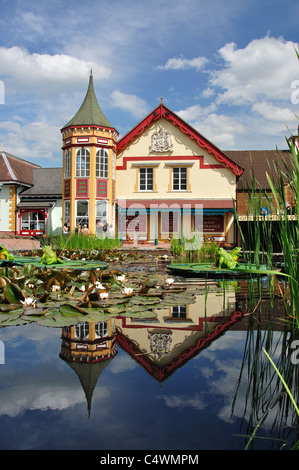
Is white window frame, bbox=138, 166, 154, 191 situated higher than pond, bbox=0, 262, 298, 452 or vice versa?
white window frame, bbox=138, 166, 154, 191

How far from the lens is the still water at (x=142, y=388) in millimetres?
1793

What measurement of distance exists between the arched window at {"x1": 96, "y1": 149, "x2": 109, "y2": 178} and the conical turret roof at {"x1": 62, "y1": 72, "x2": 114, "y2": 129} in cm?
167

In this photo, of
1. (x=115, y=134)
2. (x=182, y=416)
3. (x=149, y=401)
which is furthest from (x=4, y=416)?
(x=115, y=134)

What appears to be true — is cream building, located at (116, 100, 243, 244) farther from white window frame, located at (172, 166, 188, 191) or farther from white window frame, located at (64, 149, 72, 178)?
white window frame, located at (64, 149, 72, 178)

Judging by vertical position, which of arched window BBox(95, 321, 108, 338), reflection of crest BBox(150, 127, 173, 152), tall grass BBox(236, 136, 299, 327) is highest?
reflection of crest BBox(150, 127, 173, 152)

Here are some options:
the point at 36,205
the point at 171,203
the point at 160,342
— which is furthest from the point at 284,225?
the point at 36,205

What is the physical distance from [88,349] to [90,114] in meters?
21.5

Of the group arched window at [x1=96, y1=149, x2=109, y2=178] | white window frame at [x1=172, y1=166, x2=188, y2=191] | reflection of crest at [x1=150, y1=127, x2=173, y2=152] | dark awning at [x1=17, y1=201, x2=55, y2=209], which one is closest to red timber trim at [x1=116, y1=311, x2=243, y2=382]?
arched window at [x1=96, y1=149, x2=109, y2=178]

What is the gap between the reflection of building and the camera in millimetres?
2809

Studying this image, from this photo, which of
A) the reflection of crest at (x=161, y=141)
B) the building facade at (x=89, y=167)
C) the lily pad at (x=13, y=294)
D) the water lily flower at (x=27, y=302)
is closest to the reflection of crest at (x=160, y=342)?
the water lily flower at (x=27, y=302)

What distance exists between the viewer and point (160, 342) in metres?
3.25

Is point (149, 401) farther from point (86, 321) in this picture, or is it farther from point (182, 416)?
point (86, 321)

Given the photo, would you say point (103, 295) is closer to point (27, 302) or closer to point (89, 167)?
point (27, 302)

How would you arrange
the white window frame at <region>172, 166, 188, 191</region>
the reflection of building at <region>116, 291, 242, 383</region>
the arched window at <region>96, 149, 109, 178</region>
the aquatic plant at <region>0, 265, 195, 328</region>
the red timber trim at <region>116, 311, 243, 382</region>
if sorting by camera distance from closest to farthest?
the red timber trim at <region>116, 311, 243, 382</region> < the reflection of building at <region>116, 291, 242, 383</region> < the aquatic plant at <region>0, 265, 195, 328</region> < the arched window at <region>96, 149, 109, 178</region> < the white window frame at <region>172, 166, 188, 191</region>
